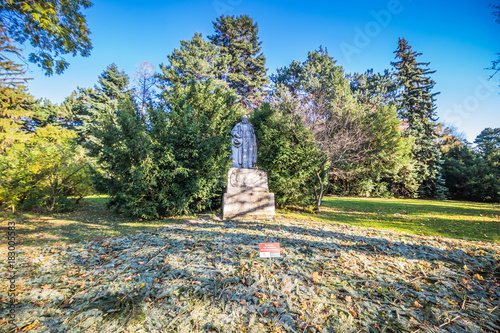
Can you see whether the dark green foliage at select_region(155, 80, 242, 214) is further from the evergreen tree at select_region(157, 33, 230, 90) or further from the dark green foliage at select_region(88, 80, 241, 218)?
the evergreen tree at select_region(157, 33, 230, 90)

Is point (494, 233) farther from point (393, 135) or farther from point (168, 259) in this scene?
point (393, 135)

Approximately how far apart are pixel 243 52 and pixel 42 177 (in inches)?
984

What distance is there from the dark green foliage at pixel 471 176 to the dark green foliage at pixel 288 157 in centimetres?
2250

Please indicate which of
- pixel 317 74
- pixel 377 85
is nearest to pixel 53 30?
pixel 317 74

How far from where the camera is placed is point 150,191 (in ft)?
26.0

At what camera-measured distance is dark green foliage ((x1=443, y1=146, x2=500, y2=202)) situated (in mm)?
20094

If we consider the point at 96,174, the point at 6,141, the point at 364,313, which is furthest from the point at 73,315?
the point at 6,141

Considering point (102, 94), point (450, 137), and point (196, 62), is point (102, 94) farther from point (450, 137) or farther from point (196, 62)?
point (450, 137)

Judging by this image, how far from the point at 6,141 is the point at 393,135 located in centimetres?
3179

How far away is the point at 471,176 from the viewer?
2116cm

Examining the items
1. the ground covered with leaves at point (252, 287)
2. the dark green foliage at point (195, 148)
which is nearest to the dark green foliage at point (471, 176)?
the ground covered with leaves at point (252, 287)

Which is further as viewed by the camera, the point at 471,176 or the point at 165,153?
the point at 471,176

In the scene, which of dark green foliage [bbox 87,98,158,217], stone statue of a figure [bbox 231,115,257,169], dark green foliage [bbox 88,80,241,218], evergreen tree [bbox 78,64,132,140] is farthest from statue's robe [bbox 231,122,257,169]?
evergreen tree [bbox 78,64,132,140]

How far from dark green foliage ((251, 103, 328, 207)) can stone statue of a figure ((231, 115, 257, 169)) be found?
147cm
